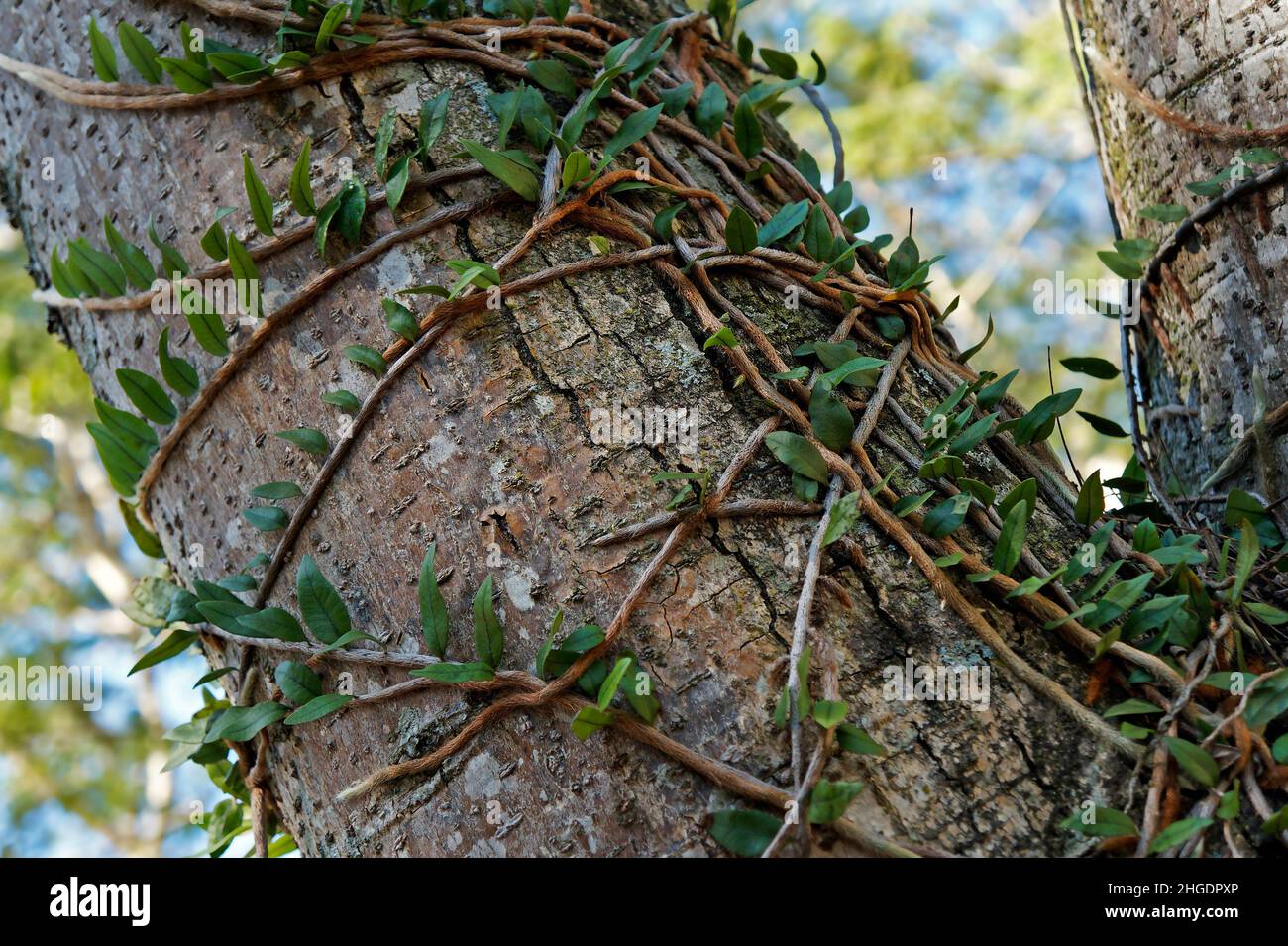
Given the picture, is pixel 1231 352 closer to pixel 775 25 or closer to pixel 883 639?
pixel 883 639

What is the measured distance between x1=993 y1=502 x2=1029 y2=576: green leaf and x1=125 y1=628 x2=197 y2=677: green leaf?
0.90 metres

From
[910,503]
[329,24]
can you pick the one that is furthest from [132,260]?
[910,503]

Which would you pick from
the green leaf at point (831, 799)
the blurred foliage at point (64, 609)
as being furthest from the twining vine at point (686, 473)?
the blurred foliage at point (64, 609)

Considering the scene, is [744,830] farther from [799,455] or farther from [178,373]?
[178,373]

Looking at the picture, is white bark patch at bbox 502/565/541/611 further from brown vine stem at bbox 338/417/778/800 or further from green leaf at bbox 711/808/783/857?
green leaf at bbox 711/808/783/857

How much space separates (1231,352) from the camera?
4.10 ft

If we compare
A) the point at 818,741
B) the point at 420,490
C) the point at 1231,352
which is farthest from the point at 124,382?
the point at 1231,352

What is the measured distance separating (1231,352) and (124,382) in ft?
4.37

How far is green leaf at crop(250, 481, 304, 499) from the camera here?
1052 mm

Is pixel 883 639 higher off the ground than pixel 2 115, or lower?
lower

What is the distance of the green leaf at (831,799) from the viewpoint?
2.58 ft

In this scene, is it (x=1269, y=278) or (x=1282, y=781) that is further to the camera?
(x=1269, y=278)
